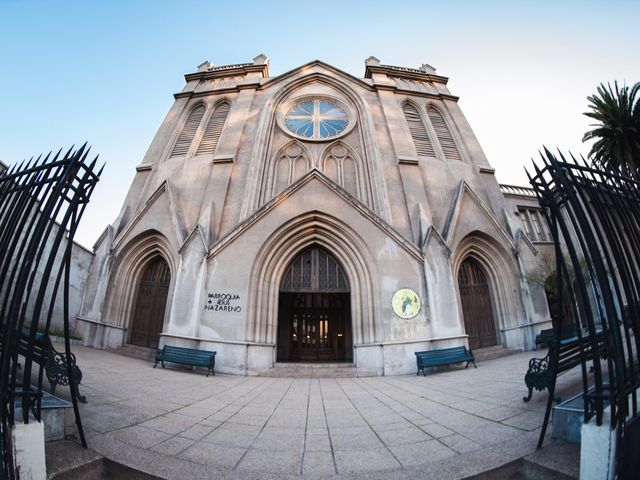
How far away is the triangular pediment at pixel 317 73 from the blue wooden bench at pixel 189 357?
18892 millimetres

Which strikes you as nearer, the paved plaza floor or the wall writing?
the paved plaza floor

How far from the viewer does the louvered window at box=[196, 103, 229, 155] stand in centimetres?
1700

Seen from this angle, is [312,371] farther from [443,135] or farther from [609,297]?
[443,135]

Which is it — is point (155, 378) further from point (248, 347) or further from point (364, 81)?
point (364, 81)

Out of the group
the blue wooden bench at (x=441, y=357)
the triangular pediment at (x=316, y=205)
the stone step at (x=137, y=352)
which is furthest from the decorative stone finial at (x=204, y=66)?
the blue wooden bench at (x=441, y=357)

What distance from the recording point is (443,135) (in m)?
18.6

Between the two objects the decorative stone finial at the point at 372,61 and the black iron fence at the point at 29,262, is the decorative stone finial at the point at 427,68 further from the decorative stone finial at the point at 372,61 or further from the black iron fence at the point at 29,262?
the black iron fence at the point at 29,262

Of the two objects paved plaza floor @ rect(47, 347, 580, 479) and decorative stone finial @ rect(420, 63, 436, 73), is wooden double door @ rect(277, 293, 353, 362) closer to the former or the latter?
paved plaza floor @ rect(47, 347, 580, 479)

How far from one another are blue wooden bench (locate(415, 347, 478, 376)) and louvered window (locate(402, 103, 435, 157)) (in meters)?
12.4

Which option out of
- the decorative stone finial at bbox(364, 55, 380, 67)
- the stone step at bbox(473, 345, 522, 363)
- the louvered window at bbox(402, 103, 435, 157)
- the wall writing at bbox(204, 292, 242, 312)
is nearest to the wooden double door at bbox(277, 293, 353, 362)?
the wall writing at bbox(204, 292, 242, 312)

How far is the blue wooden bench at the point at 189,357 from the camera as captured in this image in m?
8.93

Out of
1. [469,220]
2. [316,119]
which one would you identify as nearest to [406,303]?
[469,220]

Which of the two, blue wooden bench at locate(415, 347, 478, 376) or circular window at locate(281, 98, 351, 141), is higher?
circular window at locate(281, 98, 351, 141)

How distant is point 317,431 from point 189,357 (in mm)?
7160
